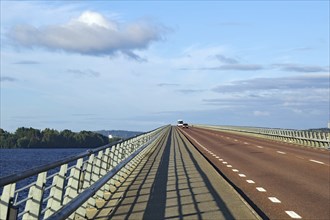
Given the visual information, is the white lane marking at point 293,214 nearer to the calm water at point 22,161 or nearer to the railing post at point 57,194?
the railing post at point 57,194

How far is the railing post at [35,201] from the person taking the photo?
6.61 meters

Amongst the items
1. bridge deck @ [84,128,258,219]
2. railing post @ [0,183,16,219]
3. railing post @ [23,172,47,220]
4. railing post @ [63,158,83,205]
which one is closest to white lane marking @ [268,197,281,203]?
bridge deck @ [84,128,258,219]

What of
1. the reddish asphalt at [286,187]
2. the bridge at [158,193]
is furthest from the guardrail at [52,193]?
the reddish asphalt at [286,187]

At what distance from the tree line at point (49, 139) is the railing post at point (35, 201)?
15526 cm

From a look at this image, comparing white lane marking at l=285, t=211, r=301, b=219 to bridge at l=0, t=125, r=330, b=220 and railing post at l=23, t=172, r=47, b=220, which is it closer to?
bridge at l=0, t=125, r=330, b=220

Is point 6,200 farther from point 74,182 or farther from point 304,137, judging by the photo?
point 304,137

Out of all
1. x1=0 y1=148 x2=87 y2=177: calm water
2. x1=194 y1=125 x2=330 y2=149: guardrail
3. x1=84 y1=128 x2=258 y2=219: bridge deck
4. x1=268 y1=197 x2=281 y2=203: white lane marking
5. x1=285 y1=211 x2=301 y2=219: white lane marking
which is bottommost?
x1=0 y1=148 x2=87 y2=177: calm water

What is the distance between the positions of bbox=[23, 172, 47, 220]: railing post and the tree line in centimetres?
15526

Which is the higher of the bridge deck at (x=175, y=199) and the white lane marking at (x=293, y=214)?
the bridge deck at (x=175, y=199)

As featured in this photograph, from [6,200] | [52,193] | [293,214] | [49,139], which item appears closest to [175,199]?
[293,214]

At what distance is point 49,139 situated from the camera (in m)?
183

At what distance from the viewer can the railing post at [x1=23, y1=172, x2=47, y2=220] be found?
661 centimetres

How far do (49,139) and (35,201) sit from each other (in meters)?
180

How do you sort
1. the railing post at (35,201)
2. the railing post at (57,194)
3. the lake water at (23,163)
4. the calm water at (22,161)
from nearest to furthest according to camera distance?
the railing post at (35,201) < the railing post at (57,194) < the lake water at (23,163) < the calm water at (22,161)
